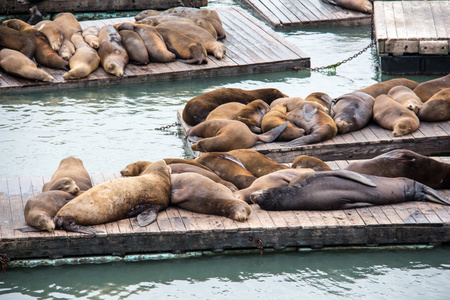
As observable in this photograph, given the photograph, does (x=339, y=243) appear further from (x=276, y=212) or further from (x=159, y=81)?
(x=159, y=81)

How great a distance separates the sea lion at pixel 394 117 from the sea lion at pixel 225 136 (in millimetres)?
1194

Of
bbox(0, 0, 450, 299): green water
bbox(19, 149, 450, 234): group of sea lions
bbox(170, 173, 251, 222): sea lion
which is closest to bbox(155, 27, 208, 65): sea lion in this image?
bbox(0, 0, 450, 299): green water

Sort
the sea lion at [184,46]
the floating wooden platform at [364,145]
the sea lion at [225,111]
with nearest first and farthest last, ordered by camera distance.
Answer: the floating wooden platform at [364,145] → the sea lion at [225,111] → the sea lion at [184,46]

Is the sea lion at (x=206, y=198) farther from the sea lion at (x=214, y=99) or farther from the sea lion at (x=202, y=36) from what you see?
the sea lion at (x=202, y=36)

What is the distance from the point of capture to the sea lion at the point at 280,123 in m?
7.18

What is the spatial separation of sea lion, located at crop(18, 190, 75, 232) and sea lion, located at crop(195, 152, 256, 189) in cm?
138

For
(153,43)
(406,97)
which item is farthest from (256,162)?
(153,43)

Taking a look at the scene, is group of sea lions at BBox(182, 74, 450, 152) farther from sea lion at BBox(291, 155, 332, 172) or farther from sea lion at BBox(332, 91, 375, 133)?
sea lion at BBox(291, 155, 332, 172)

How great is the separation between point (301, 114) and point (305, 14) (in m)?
7.33

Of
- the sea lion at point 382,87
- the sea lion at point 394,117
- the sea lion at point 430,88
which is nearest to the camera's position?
the sea lion at point 394,117

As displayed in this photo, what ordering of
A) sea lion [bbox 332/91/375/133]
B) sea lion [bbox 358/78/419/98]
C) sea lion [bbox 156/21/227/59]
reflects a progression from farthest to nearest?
sea lion [bbox 156/21/227/59] → sea lion [bbox 358/78/419/98] → sea lion [bbox 332/91/375/133]

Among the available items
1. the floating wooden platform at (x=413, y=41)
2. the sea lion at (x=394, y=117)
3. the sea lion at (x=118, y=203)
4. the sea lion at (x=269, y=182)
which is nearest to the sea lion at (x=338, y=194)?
the sea lion at (x=269, y=182)

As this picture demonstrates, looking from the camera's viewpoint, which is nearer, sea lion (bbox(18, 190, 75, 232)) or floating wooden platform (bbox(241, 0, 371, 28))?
sea lion (bbox(18, 190, 75, 232))

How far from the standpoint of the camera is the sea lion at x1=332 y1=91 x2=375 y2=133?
741 centimetres
